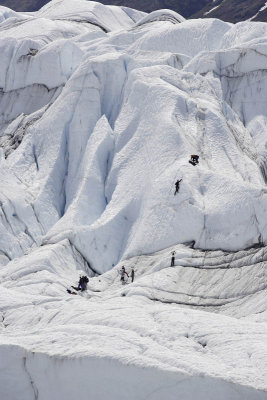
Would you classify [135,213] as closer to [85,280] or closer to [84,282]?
[85,280]

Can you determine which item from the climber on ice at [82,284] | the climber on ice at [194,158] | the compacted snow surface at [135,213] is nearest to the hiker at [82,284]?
the climber on ice at [82,284]

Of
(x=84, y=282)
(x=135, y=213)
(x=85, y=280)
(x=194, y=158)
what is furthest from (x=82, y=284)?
(x=194, y=158)

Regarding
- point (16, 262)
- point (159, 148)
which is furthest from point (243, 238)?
point (16, 262)

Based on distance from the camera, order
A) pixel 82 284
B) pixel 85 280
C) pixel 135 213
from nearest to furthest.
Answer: pixel 82 284, pixel 85 280, pixel 135 213

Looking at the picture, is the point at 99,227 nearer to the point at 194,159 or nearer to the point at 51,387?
the point at 194,159

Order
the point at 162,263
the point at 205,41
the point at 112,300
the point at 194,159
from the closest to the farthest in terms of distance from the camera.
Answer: the point at 112,300 → the point at 162,263 → the point at 194,159 → the point at 205,41

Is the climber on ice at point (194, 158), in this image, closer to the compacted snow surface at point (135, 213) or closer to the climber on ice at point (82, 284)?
the compacted snow surface at point (135, 213)

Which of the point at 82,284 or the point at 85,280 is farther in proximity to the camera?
the point at 85,280

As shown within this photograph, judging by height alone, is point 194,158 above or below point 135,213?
above

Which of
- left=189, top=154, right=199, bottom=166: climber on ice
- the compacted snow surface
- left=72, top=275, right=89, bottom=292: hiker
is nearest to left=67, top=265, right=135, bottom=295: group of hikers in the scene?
left=72, top=275, right=89, bottom=292: hiker
